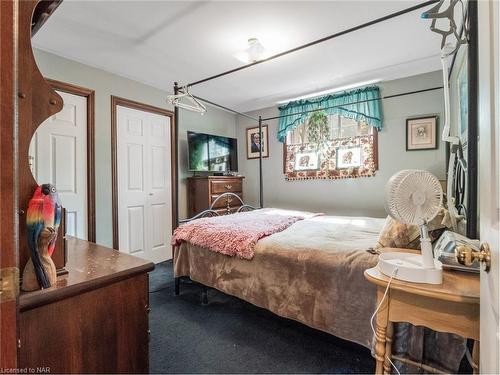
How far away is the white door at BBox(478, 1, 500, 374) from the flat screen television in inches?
137

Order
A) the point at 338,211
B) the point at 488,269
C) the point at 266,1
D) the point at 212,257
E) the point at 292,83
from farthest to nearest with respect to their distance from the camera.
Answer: the point at 338,211
the point at 292,83
the point at 212,257
the point at 266,1
the point at 488,269

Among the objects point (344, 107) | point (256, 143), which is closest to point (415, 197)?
point (344, 107)

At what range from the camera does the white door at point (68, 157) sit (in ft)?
8.35

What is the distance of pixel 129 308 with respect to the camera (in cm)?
90

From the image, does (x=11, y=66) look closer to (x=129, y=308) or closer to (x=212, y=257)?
(x=129, y=308)

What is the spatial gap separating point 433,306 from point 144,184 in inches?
132

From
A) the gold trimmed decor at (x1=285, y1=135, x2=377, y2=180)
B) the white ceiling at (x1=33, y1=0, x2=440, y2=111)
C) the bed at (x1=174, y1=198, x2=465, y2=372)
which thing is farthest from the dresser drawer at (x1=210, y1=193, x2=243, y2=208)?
the white ceiling at (x1=33, y1=0, x2=440, y2=111)

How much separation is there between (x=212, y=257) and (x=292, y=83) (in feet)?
8.48

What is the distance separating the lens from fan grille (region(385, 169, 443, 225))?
1.00 m

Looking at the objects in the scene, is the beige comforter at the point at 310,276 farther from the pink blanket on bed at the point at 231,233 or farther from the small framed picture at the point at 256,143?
the small framed picture at the point at 256,143

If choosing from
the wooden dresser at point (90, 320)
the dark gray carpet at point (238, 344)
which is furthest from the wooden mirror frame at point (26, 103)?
the dark gray carpet at point (238, 344)

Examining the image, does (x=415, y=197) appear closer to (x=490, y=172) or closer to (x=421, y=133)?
(x=490, y=172)

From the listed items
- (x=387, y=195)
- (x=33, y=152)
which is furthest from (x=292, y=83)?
(x=33, y=152)

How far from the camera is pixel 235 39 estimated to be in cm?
236
